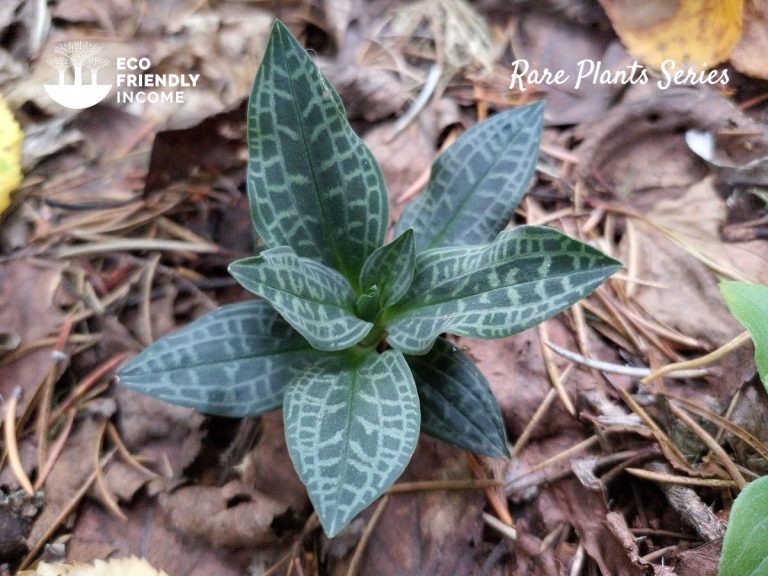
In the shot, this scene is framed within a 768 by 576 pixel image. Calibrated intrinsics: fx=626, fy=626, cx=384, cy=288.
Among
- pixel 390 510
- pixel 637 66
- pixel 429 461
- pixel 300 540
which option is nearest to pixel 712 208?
pixel 637 66

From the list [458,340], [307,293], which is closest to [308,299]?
[307,293]

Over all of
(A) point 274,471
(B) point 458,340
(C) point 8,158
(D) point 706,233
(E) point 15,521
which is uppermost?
(D) point 706,233

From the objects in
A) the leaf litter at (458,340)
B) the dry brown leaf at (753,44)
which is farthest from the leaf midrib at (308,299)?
the dry brown leaf at (753,44)

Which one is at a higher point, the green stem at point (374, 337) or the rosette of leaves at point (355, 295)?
the rosette of leaves at point (355, 295)

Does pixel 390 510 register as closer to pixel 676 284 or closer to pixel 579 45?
pixel 676 284

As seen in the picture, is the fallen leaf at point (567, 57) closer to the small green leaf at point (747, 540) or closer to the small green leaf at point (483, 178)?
the small green leaf at point (483, 178)

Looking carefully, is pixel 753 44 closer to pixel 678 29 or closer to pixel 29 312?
pixel 678 29
